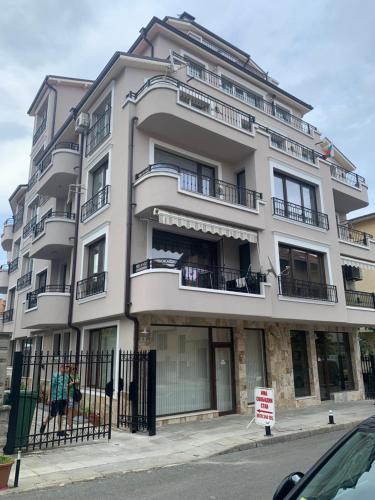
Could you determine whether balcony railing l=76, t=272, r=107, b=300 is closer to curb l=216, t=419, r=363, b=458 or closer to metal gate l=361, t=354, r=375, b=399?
curb l=216, t=419, r=363, b=458

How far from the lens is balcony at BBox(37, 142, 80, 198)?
18969mm

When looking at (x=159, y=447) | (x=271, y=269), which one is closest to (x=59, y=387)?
(x=159, y=447)

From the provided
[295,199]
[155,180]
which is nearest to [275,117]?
[295,199]

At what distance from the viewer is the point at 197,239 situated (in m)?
16.1

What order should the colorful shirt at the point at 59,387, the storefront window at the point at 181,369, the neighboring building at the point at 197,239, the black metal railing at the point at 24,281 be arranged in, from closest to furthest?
the colorful shirt at the point at 59,387 → the storefront window at the point at 181,369 → the neighboring building at the point at 197,239 → the black metal railing at the point at 24,281

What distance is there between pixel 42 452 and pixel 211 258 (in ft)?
30.7

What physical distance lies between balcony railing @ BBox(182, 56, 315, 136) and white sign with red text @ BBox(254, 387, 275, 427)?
13.5 meters

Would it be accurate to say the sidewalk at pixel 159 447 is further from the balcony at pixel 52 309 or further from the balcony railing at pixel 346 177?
the balcony railing at pixel 346 177

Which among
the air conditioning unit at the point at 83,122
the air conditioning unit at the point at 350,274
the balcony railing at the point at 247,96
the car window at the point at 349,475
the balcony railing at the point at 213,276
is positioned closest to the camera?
the car window at the point at 349,475

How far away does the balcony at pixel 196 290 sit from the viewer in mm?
12391

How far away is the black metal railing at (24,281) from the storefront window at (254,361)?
1495 cm

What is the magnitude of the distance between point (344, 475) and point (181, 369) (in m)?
11.7

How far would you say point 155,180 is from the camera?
530 inches

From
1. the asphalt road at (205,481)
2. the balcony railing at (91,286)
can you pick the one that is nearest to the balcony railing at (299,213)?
the balcony railing at (91,286)
